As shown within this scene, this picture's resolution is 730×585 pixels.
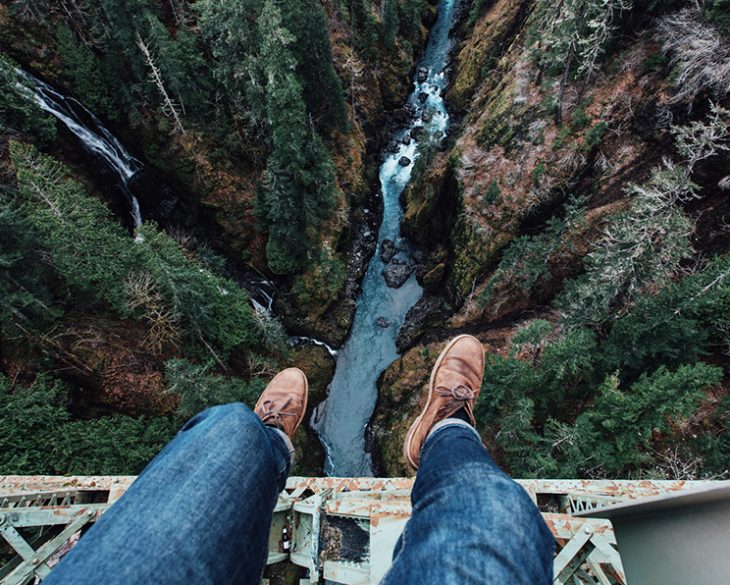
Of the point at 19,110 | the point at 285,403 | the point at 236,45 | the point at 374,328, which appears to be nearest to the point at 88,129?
the point at 19,110

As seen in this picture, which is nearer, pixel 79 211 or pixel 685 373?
pixel 685 373

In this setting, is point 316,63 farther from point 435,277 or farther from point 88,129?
point 435,277

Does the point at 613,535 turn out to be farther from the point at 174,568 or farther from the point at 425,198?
the point at 425,198

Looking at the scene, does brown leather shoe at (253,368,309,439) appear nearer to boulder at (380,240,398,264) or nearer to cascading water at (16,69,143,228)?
boulder at (380,240,398,264)

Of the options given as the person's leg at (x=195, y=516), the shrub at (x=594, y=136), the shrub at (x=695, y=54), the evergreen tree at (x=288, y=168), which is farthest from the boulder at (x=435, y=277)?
the person's leg at (x=195, y=516)

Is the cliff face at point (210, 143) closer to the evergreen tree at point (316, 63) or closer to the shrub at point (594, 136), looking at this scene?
the evergreen tree at point (316, 63)

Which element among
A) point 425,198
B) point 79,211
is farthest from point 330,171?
point 79,211
